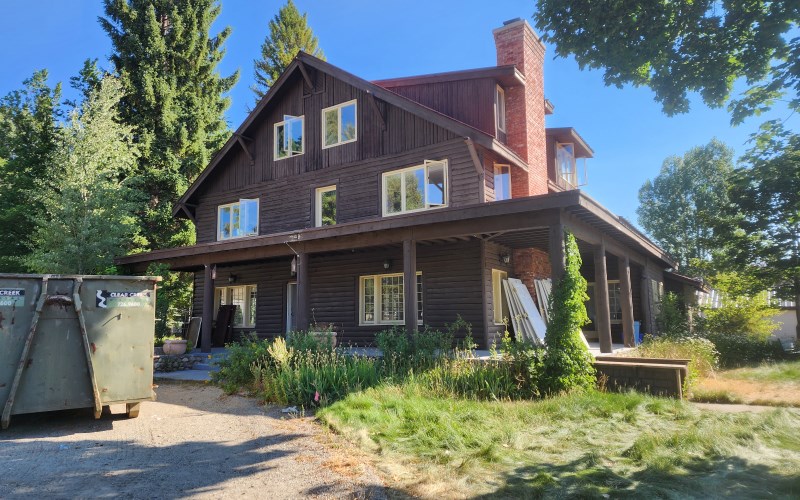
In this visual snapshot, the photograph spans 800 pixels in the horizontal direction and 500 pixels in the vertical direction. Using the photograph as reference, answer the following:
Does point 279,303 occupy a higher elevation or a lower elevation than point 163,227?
lower

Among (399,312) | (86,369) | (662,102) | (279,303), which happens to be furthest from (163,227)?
(662,102)

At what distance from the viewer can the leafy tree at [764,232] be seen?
16.5 m

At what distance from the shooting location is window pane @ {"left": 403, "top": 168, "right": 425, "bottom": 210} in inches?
540

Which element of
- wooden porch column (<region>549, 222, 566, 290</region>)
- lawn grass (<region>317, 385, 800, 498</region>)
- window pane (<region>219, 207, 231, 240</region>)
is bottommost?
lawn grass (<region>317, 385, 800, 498</region>)

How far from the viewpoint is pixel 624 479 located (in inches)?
166

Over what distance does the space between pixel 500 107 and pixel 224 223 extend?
1068cm

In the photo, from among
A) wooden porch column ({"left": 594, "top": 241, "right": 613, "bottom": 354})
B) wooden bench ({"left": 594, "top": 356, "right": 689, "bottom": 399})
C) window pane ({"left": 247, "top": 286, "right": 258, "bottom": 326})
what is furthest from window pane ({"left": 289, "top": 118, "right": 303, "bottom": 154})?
wooden bench ({"left": 594, "top": 356, "right": 689, "bottom": 399})

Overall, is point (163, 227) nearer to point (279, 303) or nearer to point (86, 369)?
point (279, 303)

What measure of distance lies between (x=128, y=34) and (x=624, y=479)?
2698cm

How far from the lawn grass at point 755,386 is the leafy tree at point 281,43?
95.1 feet

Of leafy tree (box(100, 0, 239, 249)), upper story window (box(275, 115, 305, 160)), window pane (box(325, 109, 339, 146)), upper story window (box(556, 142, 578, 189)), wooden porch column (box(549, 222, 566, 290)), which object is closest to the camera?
wooden porch column (box(549, 222, 566, 290))

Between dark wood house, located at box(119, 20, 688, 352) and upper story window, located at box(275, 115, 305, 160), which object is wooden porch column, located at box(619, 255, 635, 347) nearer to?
dark wood house, located at box(119, 20, 688, 352)

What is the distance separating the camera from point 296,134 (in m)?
16.8

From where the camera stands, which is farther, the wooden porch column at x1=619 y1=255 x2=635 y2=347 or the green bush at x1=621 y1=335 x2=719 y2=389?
the wooden porch column at x1=619 y1=255 x2=635 y2=347
